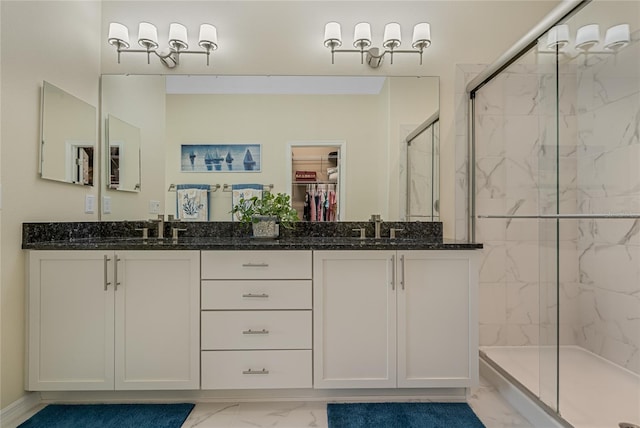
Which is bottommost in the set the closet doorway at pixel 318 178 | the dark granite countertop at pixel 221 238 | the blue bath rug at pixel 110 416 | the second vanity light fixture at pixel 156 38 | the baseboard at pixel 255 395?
the blue bath rug at pixel 110 416

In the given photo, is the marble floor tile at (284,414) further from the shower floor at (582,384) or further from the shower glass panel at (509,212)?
the shower glass panel at (509,212)

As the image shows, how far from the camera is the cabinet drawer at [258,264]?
1915 mm

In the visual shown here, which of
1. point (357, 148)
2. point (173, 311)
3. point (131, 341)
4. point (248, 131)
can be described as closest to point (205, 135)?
point (248, 131)

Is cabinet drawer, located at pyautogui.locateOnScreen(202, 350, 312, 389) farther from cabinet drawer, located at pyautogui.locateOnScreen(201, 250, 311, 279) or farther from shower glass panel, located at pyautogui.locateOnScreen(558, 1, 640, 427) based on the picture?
shower glass panel, located at pyautogui.locateOnScreen(558, 1, 640, 427)

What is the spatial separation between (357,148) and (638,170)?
4.86 ft

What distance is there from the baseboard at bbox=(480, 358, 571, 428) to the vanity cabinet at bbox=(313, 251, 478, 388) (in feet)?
0.82

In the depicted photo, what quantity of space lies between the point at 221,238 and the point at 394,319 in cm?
117

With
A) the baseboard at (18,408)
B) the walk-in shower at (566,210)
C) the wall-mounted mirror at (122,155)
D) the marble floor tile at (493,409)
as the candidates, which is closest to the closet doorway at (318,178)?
the walk-in shower at (566,210)

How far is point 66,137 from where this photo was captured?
2.16 m

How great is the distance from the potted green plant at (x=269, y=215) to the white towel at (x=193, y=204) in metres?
0.26

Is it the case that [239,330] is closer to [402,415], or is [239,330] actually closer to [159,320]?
[159,320]

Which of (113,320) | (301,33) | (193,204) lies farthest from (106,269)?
(301,33)

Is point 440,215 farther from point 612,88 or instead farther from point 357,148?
point 612,88

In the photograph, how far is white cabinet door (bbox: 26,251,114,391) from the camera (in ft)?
6.14
